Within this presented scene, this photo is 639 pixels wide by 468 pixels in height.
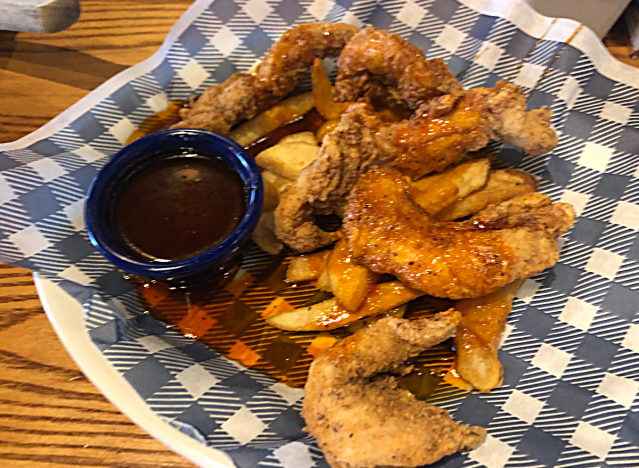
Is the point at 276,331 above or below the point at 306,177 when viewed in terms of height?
below

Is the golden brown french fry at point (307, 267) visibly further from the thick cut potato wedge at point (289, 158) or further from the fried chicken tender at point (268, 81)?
the fried chicken tender at point (268, 81)

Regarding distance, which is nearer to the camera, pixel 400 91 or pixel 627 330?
pixel 627 330

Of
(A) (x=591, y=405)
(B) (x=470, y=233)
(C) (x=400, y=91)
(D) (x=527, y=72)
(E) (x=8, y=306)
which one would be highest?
(D) (x=527, y=72)

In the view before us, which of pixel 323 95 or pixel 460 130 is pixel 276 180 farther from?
pixel 460 130

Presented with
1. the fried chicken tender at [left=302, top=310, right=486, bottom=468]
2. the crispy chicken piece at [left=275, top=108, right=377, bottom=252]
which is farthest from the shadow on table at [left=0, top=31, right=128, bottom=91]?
the fried chicken tender at [left=302, top=310, right=486, bottom=468]

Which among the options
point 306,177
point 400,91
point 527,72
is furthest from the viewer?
point 527,72

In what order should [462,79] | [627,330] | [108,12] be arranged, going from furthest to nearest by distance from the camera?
[108,12], [462,79], [627,330]

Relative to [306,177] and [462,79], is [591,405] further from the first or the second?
[462,79]

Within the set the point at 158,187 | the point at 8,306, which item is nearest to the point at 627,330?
the point at 158,187

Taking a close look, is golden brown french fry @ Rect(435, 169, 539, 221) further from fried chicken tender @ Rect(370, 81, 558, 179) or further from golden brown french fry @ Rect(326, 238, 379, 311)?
golden brown french fry @ Rect(326, 238, 379, 311)
